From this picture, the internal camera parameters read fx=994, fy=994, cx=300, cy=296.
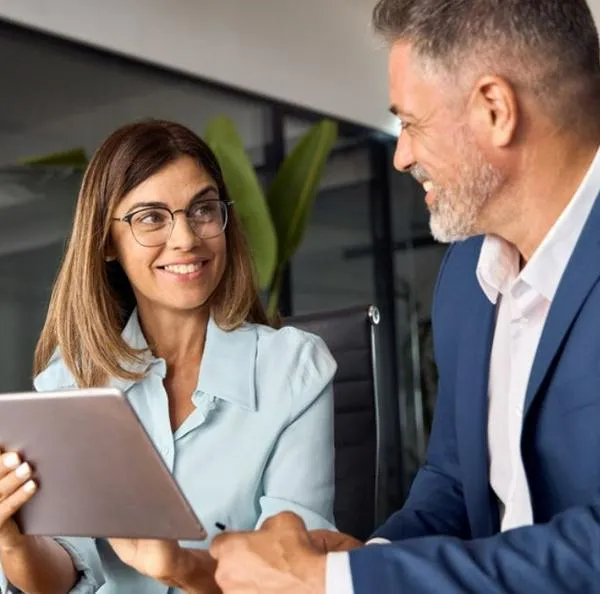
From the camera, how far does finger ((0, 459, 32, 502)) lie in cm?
116

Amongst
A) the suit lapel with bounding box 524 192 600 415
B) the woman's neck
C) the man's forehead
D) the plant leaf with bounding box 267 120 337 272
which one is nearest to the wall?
the plant leaf with bounding box 267 120 337 272

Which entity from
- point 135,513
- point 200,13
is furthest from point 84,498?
point 200,13

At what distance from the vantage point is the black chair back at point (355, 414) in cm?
169

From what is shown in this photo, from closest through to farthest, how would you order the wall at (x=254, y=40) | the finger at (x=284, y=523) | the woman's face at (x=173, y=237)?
the finger at (x=284, y=523) → the woman's face at (x=173, y=237) → the wall at (x=254, y=40)

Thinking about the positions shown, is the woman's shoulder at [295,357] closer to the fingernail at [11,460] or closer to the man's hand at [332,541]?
the man's hand at [332,541]

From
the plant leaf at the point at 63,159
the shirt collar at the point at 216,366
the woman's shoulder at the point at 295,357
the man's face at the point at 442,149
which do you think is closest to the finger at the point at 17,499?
the shirt collar at the point at 216,366

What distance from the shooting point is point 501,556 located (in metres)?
0.99

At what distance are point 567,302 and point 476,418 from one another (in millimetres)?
276

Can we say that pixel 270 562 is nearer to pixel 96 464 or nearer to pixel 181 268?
pixel 96 464

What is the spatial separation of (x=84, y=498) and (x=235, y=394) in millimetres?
498

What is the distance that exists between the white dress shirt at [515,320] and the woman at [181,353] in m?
0.28

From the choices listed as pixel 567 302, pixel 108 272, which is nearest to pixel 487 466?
pixel 567 302

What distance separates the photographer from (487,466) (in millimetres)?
Answer: 1386

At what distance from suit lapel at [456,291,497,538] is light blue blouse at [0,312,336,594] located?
0.22 meters
